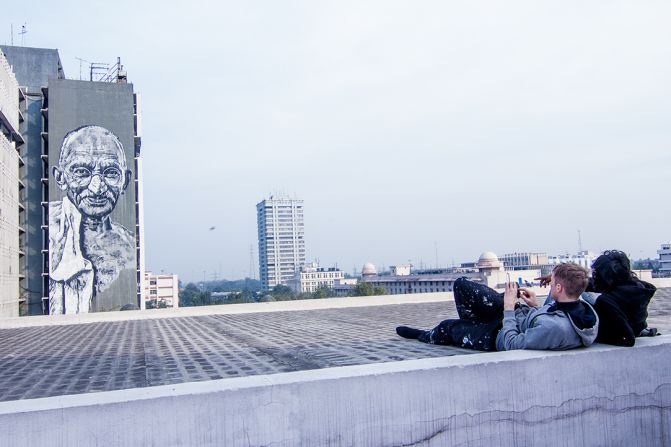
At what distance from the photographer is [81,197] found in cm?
4381

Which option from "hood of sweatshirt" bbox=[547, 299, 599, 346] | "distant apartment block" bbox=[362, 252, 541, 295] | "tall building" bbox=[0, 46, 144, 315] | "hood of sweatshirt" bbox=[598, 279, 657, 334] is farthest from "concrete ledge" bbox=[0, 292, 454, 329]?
"distant apartment block" bbox=[362, 252, 541, 295]

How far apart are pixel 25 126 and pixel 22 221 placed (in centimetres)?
788

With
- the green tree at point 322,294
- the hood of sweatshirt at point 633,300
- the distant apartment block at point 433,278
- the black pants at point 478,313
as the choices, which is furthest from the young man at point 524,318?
the green tree at point 322,294

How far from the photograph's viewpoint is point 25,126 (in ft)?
149

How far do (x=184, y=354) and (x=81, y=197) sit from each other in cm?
4149

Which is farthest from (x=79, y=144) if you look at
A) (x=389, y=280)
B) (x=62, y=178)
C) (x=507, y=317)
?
(x=389, y=280)

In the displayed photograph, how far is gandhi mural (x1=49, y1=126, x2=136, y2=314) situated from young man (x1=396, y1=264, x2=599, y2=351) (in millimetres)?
42639

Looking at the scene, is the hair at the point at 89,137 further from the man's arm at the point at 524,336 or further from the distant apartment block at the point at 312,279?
the distant apartment block at the point at 312,279

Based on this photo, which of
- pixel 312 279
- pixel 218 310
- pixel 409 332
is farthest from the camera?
pixel 312 279

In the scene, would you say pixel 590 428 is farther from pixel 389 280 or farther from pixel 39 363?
pixel 389 280

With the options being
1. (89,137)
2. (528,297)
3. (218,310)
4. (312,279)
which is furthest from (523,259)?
(528,297)

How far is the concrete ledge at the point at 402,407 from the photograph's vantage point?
2607 mm

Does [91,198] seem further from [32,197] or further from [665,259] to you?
[665,259]

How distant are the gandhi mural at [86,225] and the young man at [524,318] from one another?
42639mm
